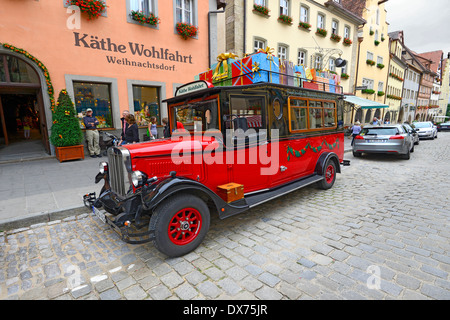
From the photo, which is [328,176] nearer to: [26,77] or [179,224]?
[179,224]

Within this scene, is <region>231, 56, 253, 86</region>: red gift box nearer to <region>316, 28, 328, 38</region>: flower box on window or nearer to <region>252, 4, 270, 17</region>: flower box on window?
<region>252, 4, 270, 17</region>: flower box on window

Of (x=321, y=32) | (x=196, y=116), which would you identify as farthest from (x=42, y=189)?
(x=321, y=32)

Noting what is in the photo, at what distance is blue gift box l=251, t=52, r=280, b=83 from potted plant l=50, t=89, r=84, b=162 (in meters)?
6.88

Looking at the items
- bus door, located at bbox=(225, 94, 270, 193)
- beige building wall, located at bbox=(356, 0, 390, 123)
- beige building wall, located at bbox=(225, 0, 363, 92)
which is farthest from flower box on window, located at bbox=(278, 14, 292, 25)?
bus door, located at bbox=(225, 94, 270, 193)

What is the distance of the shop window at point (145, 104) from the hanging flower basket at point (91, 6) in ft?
9.14

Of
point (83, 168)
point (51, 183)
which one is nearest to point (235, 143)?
point (51, 183)

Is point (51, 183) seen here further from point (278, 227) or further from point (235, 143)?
point (278, 227)

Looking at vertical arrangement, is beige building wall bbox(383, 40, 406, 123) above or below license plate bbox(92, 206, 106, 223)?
above

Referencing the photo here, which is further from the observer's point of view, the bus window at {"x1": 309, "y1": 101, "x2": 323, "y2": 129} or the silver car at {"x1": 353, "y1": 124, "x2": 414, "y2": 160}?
the silver car at {"x1": 353, "y1": 124, "x2": 414, "y2": 160}

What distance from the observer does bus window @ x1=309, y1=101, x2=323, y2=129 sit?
511 cm

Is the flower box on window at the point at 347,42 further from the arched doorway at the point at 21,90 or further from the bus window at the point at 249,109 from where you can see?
the arched doorway at the point at 21,90

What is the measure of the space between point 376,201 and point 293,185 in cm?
185

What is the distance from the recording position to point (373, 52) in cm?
2305

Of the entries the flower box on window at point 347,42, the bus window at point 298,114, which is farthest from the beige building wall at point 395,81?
the bus window at point 298,114
